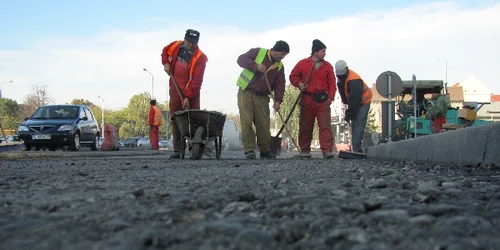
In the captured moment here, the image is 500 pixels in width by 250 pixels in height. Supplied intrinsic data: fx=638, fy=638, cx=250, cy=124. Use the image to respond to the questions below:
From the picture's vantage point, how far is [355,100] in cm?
1149

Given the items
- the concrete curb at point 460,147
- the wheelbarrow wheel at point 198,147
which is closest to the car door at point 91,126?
the wheelbarrow wheel at point 198,147

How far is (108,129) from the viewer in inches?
919

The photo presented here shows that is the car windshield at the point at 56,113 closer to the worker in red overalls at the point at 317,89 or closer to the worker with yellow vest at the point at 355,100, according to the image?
the worker with yellow vest at the point at 355,100

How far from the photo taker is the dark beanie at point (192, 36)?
9.77 meters

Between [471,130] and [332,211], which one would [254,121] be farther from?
[332,211]

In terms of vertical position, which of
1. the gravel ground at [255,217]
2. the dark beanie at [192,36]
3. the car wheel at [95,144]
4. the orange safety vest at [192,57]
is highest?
the dark beanie at [192,36]

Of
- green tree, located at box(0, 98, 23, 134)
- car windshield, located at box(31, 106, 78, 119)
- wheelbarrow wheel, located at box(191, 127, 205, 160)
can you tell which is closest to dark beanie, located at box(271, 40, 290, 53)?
wheelbarrow wheel, located at box(191, 127, 205, 160)

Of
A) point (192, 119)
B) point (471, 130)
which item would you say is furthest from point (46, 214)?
point (192, 119)

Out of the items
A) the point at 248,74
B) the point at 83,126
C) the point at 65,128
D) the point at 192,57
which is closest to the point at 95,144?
the point at 83,126

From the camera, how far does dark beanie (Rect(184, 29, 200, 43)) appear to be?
977 cm

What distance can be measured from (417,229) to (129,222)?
946mm

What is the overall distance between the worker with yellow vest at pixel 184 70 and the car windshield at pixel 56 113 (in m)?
10.2

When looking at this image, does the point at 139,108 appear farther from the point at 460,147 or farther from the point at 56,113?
the point at 460,147

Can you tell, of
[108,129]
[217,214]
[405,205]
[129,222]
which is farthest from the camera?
[108,129]
